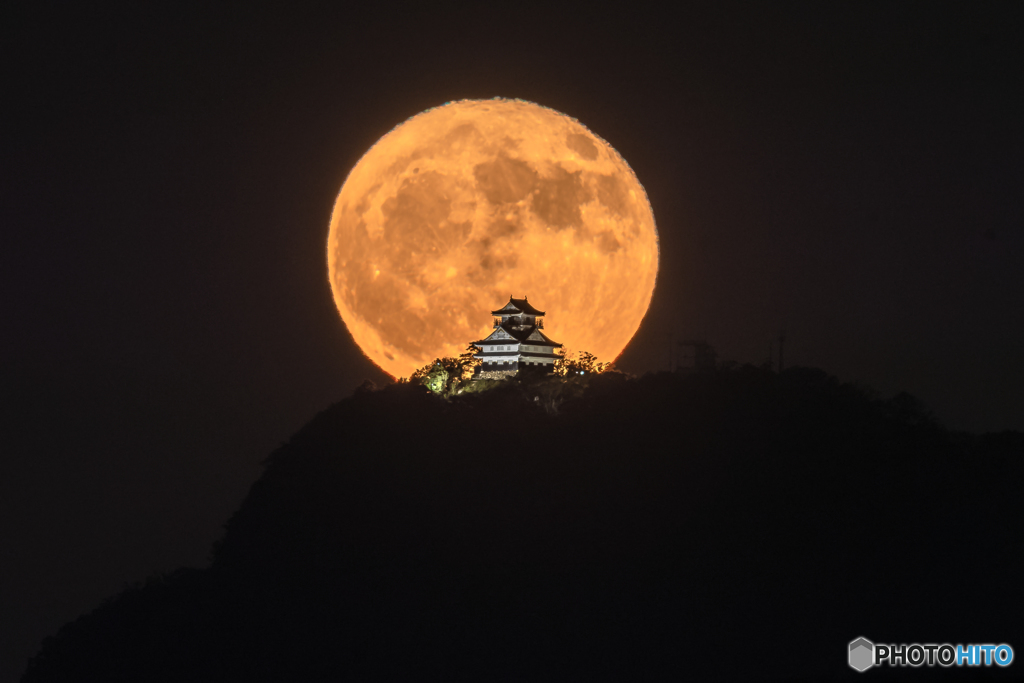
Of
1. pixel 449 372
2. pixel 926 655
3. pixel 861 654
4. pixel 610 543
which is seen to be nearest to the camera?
pixel 861 654

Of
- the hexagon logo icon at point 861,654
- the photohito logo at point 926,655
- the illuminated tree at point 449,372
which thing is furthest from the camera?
the illuminated tree at point 449,372

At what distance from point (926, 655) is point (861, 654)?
4053mm

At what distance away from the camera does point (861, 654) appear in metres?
74.1

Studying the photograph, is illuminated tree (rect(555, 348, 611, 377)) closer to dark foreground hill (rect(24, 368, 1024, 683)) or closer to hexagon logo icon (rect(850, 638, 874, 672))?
dark foreground hill (rect(24, 368, 1024, 683))

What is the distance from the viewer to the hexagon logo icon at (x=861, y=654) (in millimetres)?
72569

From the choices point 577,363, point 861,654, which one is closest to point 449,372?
point 577,363

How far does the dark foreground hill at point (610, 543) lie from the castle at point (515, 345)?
5.15 ft

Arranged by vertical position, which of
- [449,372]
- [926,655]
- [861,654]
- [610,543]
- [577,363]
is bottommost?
[861,654]

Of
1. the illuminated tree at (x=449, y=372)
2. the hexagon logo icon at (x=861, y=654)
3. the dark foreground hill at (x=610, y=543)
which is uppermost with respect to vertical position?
the illuminated tree at (x=449, y=372)

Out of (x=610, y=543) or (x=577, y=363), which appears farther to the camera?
(x=577, y=363)

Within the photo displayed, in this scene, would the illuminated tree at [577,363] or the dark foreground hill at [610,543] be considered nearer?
the dark foreground hill at [610,543]

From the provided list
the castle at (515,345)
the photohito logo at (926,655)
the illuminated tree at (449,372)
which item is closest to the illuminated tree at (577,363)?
the castle at (515,345)

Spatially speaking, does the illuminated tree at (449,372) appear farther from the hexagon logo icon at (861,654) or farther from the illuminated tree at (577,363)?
the hexagon logo icon at (861,654)

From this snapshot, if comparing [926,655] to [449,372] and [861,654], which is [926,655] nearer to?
[861,654]
